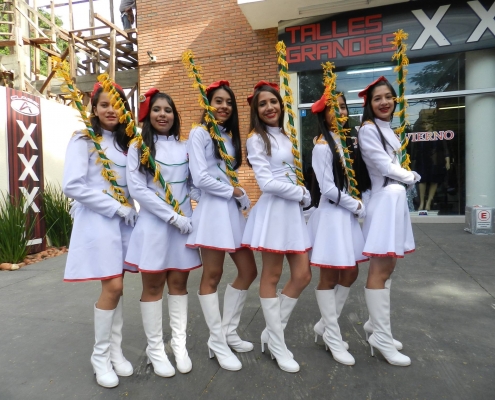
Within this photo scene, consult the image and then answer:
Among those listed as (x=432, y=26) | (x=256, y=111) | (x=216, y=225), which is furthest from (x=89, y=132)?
(x=432, y=26)

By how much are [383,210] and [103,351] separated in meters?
2.02

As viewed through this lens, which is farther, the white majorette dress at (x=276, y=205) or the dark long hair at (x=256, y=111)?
the dark long hair at (x=256, y=111)

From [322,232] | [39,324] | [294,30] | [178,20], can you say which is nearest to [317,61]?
[294,30]

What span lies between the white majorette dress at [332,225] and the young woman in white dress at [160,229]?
2.80 feet

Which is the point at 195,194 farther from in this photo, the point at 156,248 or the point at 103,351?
the point at 103,351

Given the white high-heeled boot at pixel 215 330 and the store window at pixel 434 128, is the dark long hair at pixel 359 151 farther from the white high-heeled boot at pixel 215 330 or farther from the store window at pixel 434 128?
the store window at pixel 434 128

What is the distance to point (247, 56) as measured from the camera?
866 centimetres

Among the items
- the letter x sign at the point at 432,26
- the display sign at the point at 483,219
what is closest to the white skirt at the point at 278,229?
the display sign at the point at 483,219

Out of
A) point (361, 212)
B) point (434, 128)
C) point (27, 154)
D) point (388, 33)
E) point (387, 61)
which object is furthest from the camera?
point (434, 128)

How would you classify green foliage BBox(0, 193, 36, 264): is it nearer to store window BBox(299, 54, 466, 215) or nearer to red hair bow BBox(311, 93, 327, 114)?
red hair bow BBox(311, 93, 327, 114)

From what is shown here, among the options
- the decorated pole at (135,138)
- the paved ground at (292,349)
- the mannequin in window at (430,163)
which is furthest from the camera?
the mannequin in window at (430,163)

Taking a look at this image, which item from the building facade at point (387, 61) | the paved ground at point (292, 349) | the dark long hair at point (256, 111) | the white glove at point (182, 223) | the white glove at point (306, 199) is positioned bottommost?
the paved ground at point (292, 349)

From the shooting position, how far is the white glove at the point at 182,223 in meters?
2.34

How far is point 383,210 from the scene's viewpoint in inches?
95.0
